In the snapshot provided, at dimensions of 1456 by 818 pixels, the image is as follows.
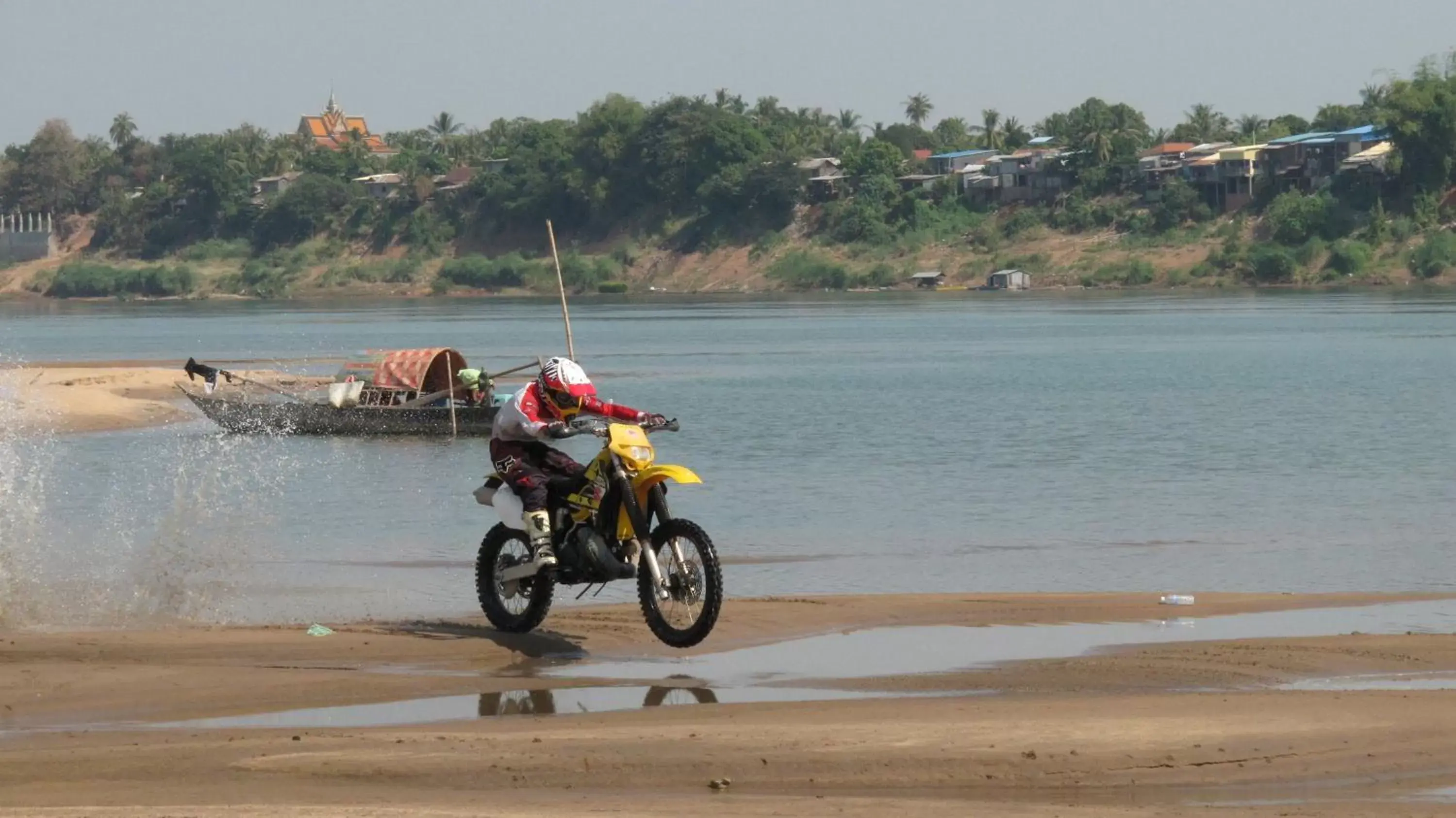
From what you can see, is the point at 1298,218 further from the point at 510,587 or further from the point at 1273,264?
the point at 510,587

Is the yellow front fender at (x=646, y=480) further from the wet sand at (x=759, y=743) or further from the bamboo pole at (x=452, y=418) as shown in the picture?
the bamboo pole at (x=452, y=418)

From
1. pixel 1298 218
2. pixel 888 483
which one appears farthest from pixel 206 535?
pixel 1298 218

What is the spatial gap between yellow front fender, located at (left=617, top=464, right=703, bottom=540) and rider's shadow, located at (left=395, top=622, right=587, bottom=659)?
0.81m

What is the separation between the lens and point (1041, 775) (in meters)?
8.24

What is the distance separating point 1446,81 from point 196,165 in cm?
10013

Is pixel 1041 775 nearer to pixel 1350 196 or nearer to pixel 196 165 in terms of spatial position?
pixel 1350 196

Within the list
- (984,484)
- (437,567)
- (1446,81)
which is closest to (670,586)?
(437,567)

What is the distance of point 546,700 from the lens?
1030 cm

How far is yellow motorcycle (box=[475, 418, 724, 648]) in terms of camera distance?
1134 centimetres

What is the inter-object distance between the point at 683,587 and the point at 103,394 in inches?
1455

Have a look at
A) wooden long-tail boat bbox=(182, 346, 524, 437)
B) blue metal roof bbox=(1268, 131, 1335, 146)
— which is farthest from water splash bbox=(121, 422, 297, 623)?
blue metal roof bbox=(1268, 131, 1335, 146)

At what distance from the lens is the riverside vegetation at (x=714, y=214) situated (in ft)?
360

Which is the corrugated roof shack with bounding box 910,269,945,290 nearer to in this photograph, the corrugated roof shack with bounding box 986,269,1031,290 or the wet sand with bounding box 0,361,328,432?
the corrugated roof shack with bounding box 986,269,1031,290

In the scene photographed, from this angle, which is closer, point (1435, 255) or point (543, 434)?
point (543, 434)
